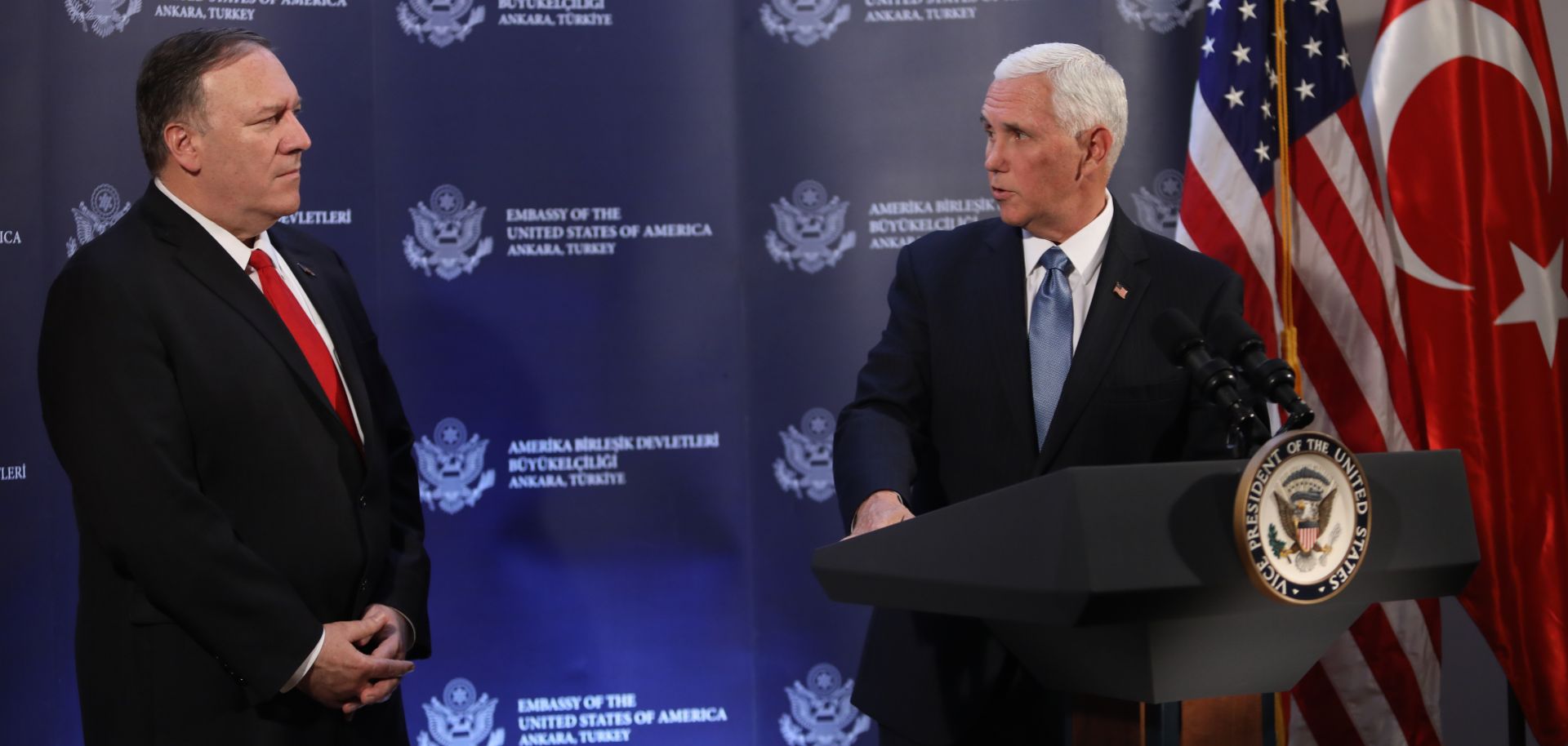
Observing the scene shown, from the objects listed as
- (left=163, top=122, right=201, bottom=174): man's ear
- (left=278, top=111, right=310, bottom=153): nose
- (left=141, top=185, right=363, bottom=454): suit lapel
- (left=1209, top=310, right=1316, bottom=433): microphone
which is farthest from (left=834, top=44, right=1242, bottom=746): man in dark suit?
(left=163, top=122, right=201, bottom=174): man's ear

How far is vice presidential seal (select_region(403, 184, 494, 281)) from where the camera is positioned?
12.3ft

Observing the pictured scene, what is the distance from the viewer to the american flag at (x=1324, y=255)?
337cm

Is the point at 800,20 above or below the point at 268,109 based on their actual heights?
above

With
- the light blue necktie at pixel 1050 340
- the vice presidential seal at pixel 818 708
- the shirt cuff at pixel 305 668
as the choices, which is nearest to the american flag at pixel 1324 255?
the vice presidential seal at pixel 818 708

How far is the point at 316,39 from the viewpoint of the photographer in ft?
12.1

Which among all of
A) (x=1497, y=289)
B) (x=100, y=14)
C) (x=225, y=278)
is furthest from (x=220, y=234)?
(x=1497, y=289)

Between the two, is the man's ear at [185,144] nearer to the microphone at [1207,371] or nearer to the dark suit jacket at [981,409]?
the dark suit jacket at [981,409]

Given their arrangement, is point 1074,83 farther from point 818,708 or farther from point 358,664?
point 818,708

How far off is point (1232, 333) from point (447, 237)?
279cm

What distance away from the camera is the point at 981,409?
2.03m

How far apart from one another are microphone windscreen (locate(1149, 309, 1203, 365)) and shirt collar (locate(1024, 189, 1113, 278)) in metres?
0.71

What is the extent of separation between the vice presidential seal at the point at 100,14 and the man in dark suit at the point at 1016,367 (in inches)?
101

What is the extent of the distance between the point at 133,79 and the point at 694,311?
1702 millimetres

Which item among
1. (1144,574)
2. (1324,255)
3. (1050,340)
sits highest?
(1324,255)
